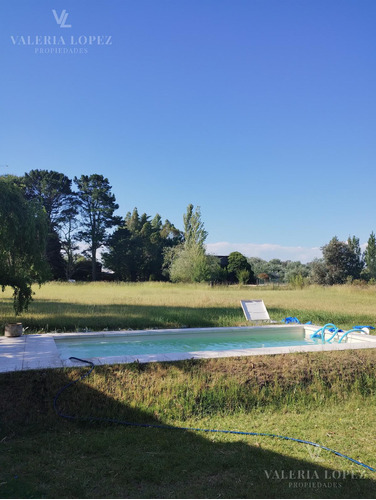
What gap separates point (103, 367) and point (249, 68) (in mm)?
9065

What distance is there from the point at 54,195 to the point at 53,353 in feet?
109

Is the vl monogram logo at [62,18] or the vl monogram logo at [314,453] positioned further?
the vl monogram logo at [62,18]

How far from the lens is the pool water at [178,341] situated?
7043mm

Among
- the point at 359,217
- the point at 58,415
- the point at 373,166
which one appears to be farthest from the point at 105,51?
the point at 359,217

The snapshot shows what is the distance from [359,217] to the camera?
58.5 feet

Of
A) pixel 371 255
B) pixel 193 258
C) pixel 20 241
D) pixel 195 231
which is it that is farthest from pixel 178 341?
pixel 371 255

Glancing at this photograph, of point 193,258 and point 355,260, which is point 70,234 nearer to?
point 193,258

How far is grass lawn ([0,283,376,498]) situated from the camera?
2732 millimetres

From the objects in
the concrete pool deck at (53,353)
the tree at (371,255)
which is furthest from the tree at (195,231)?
the concrete pool deck at (53,353)

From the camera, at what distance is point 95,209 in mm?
37812

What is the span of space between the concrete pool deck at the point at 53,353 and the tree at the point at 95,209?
1229 inches

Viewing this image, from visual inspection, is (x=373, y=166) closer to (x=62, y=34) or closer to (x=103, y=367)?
(x=62, y=34)

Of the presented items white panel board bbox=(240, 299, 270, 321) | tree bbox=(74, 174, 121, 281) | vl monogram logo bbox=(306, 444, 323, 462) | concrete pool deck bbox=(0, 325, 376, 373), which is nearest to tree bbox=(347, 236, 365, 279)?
tree bbox=(74, 174, 121, 281)

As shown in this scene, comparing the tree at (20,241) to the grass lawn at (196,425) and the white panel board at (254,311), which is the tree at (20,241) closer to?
the grass lawn at (196,425)
